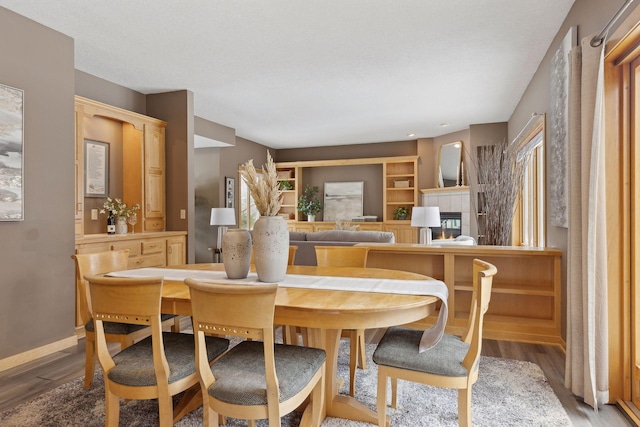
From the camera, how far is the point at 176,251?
183 inches

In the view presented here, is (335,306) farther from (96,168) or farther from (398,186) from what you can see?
(398,186)

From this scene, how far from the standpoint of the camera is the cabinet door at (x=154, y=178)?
466 centimetres

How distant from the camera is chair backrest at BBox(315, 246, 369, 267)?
2934mm

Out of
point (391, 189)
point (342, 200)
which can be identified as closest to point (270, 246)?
point (391, 189)

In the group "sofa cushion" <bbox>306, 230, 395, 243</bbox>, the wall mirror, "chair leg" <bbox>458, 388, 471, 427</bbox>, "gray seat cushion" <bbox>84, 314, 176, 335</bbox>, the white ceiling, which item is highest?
the white ceiling

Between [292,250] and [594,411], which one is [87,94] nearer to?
[292,250]

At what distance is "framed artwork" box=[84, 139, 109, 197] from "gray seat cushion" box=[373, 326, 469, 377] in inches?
150

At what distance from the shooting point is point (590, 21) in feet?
8.26

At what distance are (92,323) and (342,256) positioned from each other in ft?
5.72

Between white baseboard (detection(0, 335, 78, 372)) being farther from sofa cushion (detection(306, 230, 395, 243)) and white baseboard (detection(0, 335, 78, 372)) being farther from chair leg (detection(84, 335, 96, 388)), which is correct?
sofa cushion (detection(306, 230, 395, 243))

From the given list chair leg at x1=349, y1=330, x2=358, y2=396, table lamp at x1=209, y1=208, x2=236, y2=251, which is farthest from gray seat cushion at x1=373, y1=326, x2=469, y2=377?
table lamp at x1=209, y1=208, x2=236, y2=251

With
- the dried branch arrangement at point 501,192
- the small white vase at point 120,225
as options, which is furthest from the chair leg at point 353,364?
the small white vase at point 120,225

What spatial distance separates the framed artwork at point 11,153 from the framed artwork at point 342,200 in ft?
21.0

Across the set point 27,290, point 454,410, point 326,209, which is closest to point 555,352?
point 454,410
